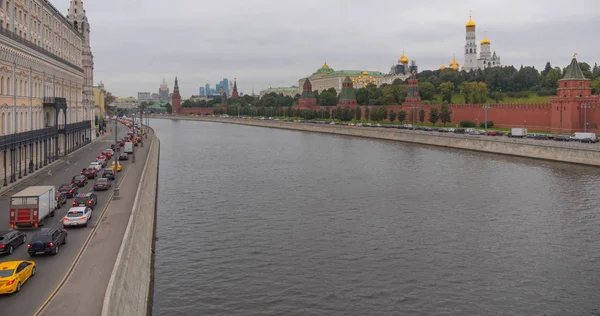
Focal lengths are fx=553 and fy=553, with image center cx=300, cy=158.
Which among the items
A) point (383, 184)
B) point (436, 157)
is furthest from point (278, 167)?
point (436, 157)

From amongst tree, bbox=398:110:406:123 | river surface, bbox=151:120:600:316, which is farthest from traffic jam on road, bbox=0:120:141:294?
tree, bbox=398:110:406:123

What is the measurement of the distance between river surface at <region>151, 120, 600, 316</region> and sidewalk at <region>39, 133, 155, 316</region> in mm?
1961

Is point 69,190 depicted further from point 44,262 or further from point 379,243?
point 379,243

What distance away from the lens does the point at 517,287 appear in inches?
720

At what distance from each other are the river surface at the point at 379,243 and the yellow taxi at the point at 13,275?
12.4 feet

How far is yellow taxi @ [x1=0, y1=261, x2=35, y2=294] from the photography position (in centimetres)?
1405

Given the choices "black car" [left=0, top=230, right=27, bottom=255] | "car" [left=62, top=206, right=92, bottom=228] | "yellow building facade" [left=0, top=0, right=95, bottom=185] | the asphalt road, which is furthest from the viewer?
"yellow building facade" [left=0, top=0, right=95, bottom=185]

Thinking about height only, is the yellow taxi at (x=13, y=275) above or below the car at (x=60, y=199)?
below

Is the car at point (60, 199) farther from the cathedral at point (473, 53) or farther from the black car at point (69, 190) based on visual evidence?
the cathedral at point (473, 53)

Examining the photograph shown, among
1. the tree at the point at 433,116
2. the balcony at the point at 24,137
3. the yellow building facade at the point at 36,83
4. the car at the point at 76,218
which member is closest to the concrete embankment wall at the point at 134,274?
the car at the point at 76,218

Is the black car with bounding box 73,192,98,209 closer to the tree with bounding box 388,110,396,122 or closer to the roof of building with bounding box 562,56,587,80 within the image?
the roof of building with bounding box 562,56,587,80

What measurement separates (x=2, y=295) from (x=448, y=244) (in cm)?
1651

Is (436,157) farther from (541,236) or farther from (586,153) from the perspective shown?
(541,236)

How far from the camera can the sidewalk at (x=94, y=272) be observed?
42.5 feet
